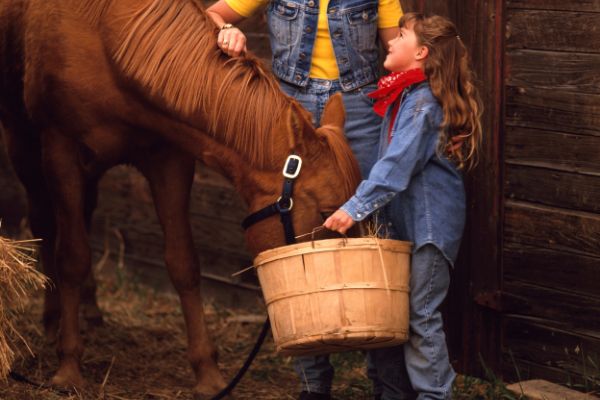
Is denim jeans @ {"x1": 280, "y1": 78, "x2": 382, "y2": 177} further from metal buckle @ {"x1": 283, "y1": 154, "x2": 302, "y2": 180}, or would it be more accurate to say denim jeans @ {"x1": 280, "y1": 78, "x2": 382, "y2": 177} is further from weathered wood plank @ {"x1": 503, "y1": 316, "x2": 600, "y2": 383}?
weathered wood plank @ {"x1": 503, "y1": 316, "x2": 600, "y2": 383}

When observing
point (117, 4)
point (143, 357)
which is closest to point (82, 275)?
point (143, 357)

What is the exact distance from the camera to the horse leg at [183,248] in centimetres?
441

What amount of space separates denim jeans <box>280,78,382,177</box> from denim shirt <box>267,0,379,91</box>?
0.03 meters

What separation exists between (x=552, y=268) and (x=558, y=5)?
104 centimetres

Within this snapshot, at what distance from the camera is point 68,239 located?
14.7 feet

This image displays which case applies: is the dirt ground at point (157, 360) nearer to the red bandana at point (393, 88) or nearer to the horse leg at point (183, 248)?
the horse leg at point (183, 248)

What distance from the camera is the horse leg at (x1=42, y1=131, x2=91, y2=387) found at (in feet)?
14.3

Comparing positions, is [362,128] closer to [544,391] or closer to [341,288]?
[341,288]

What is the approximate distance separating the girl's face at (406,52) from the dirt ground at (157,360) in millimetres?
1509

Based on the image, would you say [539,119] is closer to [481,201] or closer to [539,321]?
[481,201]

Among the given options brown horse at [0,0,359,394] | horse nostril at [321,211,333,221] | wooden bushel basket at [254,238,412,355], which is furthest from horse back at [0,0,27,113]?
wooden bushel basket at [254,238,412,355]

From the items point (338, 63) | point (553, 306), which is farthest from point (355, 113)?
point (553, 306)

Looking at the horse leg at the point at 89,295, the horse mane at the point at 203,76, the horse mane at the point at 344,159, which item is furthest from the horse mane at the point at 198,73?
the horse leg at the point at 89,295

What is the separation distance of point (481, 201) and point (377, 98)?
0.81 m
